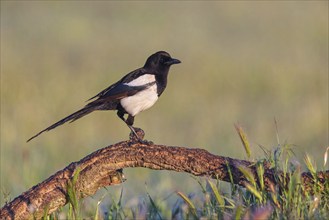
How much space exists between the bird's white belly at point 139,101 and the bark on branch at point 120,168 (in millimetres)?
1343

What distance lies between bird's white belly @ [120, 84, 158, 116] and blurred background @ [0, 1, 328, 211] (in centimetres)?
79

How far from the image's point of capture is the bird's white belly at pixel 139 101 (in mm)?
7105

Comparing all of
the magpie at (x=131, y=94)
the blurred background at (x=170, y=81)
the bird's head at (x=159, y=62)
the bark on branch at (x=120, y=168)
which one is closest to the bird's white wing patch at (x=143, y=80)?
the magpie at (x=131, y=94)

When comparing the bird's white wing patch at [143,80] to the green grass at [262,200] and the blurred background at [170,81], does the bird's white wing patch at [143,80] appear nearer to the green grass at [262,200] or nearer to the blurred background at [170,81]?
the blurred background at [170,81]

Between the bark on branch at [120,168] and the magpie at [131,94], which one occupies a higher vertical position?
the magpie at [131,94]

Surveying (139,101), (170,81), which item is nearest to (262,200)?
(139,101)

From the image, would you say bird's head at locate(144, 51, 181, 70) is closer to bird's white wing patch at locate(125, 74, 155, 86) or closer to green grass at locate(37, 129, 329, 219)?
bird's white wing patch at locate(125, 74, 155, 86)

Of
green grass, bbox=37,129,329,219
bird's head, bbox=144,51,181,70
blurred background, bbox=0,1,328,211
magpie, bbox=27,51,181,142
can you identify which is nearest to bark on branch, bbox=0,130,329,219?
green grass, bbox=37,129,329,219

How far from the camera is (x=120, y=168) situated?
5.77 m

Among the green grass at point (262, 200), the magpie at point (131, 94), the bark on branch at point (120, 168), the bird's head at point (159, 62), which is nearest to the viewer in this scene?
the green grass at point (262, 200)

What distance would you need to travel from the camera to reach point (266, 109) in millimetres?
12672

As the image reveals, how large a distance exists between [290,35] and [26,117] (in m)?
7.41

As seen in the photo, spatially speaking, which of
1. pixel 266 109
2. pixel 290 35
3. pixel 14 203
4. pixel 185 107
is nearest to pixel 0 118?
pixel 185 107

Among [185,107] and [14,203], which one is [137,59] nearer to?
[185,107]
